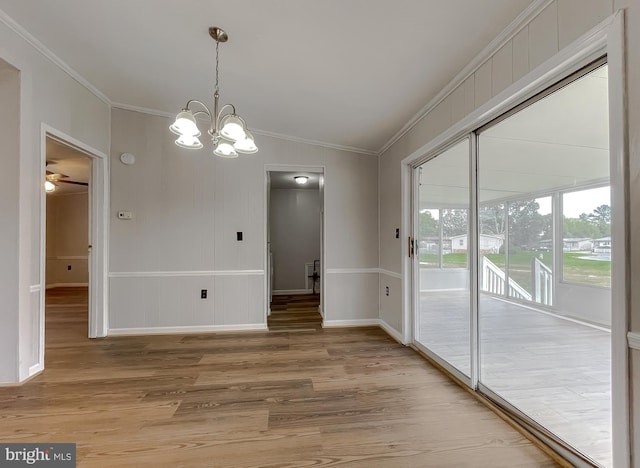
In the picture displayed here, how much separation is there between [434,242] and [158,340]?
131 inches

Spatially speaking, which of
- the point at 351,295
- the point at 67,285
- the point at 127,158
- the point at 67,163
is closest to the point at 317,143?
the point at 351,295

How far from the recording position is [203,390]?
2189 millimetres

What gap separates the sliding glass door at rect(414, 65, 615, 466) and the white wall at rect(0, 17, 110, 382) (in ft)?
11.5

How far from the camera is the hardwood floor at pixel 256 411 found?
1535 millimetres

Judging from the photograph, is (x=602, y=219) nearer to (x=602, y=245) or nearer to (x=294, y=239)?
(x=602, y=245)

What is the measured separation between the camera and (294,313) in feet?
14.8

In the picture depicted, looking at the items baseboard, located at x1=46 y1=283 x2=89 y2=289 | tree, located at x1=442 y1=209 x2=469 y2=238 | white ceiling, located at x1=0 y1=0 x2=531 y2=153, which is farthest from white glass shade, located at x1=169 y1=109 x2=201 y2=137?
baseboard, located at x1=46 y1=283 x2=89 y2=289

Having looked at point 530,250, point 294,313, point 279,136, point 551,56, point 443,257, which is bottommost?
point 294,313

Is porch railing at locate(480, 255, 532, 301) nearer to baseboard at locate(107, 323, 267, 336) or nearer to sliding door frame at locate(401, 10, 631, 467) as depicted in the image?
sliding door frame at locate(401, 10, 631, 467)

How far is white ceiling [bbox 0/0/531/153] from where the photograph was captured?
1.72m

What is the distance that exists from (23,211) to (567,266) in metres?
4.01

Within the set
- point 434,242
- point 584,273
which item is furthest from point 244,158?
point 584,273

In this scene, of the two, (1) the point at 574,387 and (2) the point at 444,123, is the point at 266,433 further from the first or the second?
(2) the point at 444,123

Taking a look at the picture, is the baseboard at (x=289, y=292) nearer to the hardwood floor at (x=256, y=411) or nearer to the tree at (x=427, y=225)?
the hardwood floor at (x=256, y=411)
